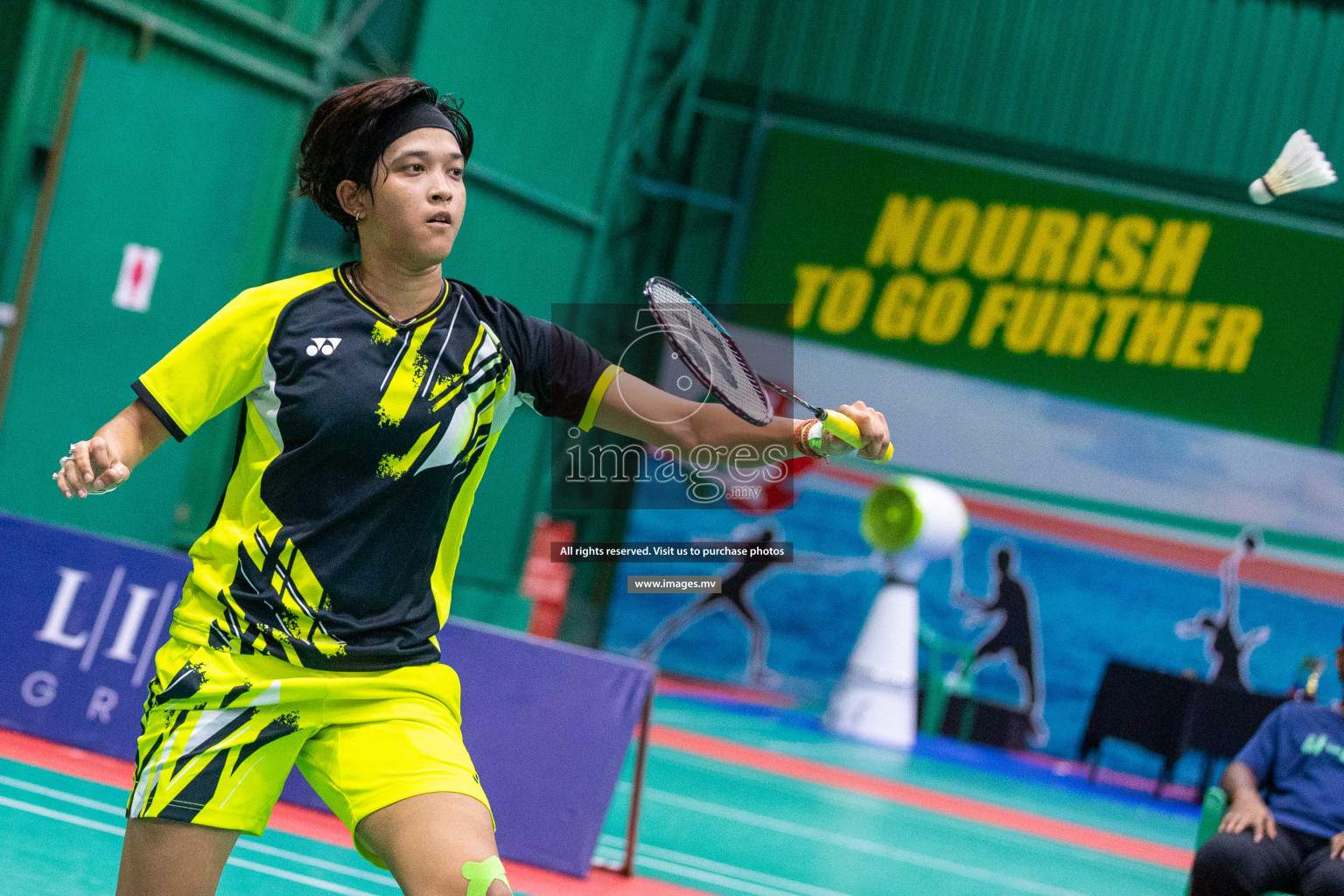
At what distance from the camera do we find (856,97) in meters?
12.2

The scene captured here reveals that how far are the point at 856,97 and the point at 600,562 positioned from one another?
4.72 meters

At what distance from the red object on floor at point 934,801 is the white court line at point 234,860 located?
3.84m

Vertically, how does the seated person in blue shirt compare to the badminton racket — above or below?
below

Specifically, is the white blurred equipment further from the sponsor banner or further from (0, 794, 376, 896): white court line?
(0, 794, 376, 896): white court line

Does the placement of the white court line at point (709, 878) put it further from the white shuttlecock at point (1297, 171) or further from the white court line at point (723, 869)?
the white shuttlecock at point (1297, 171)

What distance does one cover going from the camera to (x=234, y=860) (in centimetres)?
400

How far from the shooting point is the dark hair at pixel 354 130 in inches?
84.0

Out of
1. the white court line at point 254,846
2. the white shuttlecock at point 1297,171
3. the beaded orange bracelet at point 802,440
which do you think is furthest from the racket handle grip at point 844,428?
the white shuttlecock at point 1297,171

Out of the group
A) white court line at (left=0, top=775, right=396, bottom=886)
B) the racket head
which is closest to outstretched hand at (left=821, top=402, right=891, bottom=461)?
the racket head

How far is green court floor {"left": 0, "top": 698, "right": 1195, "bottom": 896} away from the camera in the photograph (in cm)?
386

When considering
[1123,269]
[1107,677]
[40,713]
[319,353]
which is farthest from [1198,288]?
[319,353]

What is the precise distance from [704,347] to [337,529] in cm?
94

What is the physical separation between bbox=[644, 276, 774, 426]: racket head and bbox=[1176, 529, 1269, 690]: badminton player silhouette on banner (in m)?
9.30

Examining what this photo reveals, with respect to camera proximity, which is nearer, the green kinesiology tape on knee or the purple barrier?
the green kinesiology tape on knee
